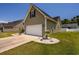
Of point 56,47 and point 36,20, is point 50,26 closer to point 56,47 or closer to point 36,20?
point 36,20

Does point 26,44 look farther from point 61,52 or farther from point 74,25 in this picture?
point 74,25

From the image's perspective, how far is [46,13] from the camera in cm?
578

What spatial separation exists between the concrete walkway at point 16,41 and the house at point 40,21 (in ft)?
0.67

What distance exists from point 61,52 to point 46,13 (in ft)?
3.84

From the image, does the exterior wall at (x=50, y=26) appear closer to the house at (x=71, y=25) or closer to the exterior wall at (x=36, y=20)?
the exterior wall at (x=36, y=20)

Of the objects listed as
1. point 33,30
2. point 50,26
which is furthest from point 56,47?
point 33,30

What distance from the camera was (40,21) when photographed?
230 inches

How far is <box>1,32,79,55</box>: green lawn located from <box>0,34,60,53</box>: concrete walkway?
0.12 meters

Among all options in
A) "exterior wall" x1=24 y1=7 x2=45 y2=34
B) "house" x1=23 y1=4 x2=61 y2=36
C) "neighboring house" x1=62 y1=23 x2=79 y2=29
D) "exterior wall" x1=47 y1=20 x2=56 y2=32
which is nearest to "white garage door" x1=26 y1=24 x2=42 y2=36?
"house" x1=23 y1=4 x2=61 y2=36

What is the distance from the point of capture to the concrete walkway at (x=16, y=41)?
569cm

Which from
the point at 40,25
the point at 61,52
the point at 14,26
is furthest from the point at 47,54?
the point at 14,26

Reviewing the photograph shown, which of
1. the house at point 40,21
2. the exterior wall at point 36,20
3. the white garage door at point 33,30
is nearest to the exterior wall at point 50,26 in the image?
the house at point 40,21

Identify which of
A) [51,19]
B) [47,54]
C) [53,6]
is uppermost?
[53,6]

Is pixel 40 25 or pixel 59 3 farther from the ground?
pixel 59 3
